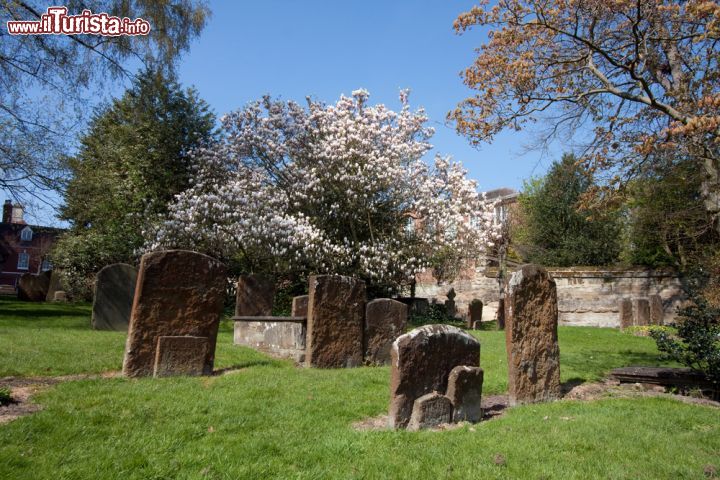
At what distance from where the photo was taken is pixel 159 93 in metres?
17.6

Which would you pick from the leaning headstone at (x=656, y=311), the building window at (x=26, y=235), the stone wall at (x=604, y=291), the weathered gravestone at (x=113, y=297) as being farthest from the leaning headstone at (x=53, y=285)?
the building window at (x=26, y=235)

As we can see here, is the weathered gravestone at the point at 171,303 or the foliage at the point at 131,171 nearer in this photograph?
the weathered gravestone at the point at 171,303

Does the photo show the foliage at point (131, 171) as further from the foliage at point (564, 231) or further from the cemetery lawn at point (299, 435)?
the foliage at point (564, 231)

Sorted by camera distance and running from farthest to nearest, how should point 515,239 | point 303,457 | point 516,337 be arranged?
1. point 515,239
2. point 516,337
3. point 303,457

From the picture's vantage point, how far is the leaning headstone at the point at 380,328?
366 inches

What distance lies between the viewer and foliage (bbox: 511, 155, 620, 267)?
2452 cm

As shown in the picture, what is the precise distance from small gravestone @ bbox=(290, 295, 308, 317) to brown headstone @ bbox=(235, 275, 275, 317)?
1.39m

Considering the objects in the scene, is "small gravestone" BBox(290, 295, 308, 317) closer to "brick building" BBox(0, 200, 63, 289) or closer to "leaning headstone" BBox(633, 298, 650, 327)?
"leaning headstone" BBox(633, 298, 650, 327)

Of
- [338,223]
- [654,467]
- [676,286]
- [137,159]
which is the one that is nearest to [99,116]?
[137,159]

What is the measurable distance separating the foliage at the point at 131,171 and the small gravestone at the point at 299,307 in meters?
9.76

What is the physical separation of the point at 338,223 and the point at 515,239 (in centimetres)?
1565

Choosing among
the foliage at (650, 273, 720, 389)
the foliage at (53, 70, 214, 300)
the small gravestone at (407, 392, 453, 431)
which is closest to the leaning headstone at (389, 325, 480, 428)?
the small gravestone at (407, 392, 453, 431)

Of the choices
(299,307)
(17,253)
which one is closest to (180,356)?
(299,307)

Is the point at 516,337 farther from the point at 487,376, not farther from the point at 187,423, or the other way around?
the point at 187,423
